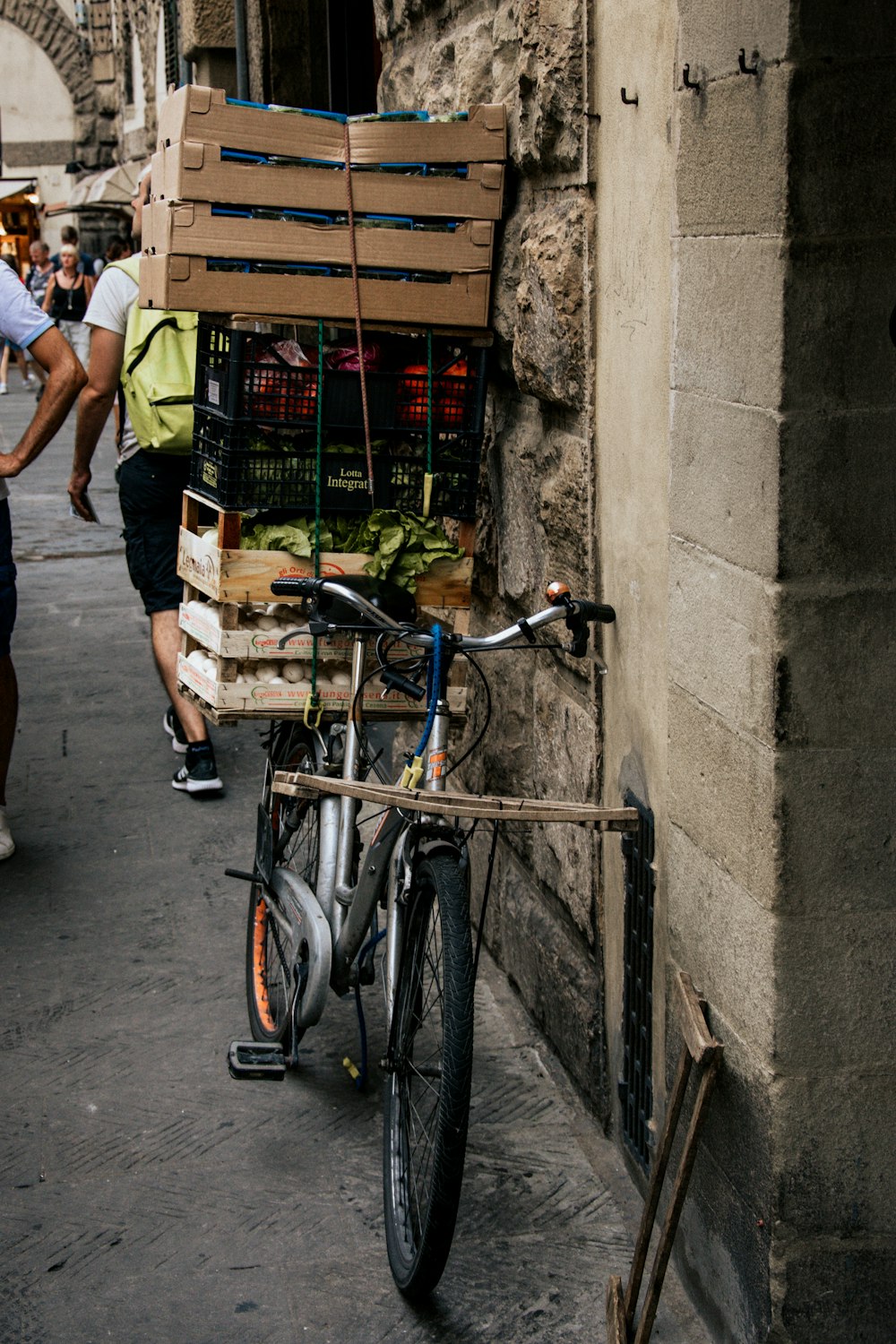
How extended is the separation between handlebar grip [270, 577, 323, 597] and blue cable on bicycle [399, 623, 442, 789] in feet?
1.19

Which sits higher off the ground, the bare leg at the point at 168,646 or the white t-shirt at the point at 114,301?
the white t-shirt at the point at 114,301

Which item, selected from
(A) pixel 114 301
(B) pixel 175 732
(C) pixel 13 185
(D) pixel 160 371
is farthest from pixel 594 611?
(C) pixel 13 185

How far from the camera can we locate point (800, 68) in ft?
7.69

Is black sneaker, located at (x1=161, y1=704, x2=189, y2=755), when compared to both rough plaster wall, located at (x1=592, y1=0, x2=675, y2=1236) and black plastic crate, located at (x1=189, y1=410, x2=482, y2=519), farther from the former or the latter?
rough plaster wall, located at (x1=592, y1=0, x2=675, y2=1236)

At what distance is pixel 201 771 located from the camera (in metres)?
6.31

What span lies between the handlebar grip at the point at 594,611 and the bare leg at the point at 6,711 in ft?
9.21

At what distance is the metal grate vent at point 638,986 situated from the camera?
3.32 metres

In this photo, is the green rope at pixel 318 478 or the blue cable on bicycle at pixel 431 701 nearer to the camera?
the blue cable on bicycle at pixel 431 701

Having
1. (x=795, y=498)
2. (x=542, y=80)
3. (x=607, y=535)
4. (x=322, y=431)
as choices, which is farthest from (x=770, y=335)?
(x=322, y=431)

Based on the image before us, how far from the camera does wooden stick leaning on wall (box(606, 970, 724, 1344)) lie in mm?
2756

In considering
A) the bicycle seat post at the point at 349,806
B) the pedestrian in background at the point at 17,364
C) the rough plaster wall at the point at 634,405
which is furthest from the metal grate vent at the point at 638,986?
the pedestrian in background at the point at 17,364

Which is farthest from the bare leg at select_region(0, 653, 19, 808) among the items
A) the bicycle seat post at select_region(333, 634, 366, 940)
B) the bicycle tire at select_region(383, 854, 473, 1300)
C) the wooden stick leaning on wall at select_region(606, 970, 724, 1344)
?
the wooden stick leaning on wall at select_region(606, 970, 724, 1344)

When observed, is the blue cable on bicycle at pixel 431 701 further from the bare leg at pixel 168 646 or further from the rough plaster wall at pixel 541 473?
the bare leg at pixel 168 646

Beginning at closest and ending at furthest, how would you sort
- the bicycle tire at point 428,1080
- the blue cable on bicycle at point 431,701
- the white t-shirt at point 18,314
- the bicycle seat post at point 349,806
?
the bicycle tire at point 428,1080 < the blue cable on bicycle at point 431,701 < the bicycle seat post at point 349,806 < the white t-shirt at point 18,314
